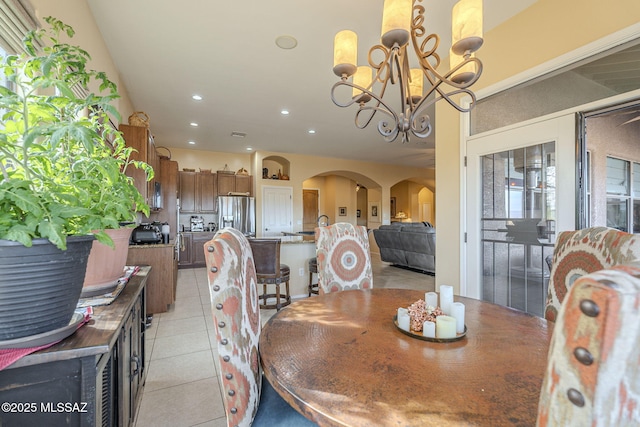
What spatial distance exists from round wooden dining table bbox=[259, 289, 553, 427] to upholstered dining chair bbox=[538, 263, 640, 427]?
37 centimetres

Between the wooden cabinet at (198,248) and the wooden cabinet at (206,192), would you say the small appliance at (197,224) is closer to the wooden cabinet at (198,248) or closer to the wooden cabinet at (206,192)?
the wooden cabinet at (206,192)

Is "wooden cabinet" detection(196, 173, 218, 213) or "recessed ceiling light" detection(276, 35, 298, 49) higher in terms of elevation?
"recessed ceiling light" detection(276, 35, 298, 49)

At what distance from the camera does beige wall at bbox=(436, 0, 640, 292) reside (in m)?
1.86

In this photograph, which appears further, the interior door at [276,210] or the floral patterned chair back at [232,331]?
the interior door at [276,210]

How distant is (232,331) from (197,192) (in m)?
6.72

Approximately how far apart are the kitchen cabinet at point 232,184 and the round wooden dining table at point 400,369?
20.9 feet

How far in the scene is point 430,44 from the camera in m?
2.83

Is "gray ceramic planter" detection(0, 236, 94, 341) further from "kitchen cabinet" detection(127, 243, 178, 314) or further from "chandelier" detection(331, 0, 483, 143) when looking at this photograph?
"kitchen cabinet" detection(127, 243, 178, 314)

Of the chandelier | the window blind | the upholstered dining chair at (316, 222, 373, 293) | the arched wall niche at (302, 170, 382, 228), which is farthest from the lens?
the arched wall niche at (302, 170, 382, 228)

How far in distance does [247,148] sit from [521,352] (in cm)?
696

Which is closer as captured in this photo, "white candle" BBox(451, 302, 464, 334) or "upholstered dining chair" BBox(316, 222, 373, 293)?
"white candle" BBox(451, 302, 464, 334)

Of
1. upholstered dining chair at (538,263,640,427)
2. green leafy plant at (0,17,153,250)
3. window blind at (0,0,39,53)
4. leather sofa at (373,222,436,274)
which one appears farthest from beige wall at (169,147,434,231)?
upholstered dining chair at (538,263,640,427)

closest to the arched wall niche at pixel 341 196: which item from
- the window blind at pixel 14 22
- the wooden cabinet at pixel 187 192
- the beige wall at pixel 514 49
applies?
the wooden cabinet at pixel 187 192

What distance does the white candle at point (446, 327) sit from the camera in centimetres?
102
